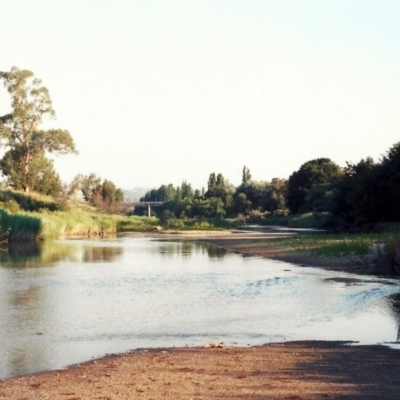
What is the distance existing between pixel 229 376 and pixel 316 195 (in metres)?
72.4

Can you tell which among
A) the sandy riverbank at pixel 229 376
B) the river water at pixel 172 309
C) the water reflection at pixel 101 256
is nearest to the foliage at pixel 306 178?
the water reflection at pixel 101 256

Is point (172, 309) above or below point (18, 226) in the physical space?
below

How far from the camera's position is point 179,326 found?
1505 centimetres

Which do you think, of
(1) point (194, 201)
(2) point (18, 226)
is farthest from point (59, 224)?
(1) point (194, 201)

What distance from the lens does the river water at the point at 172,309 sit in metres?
13.2

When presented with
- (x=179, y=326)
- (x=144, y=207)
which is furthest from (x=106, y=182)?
(x=179, y=326)

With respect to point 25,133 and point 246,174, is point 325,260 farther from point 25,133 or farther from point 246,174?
point 246,174

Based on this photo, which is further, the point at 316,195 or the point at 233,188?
the point at 233,188

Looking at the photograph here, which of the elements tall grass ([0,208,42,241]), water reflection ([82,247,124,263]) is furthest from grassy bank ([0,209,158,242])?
water reflection ([82,247,124,263])

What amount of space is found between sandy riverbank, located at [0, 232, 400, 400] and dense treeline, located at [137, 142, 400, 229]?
3699 cm

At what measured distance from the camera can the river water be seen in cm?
1325

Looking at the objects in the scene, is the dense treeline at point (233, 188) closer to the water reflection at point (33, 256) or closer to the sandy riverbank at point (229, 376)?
the water reflection at point (33, 256)

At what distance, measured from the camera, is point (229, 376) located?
9586mm

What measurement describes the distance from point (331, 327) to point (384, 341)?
2046 millimetres
